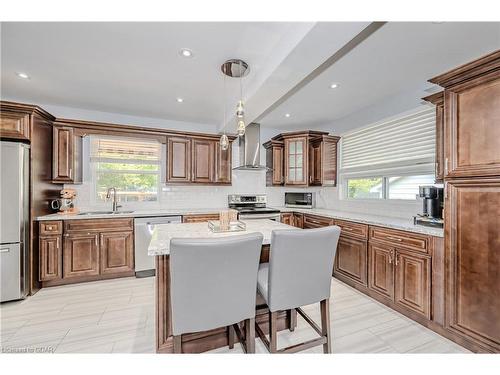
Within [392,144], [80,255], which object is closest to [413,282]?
[392,144]

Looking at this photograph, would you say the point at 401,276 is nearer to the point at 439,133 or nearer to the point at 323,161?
the point at 439,133

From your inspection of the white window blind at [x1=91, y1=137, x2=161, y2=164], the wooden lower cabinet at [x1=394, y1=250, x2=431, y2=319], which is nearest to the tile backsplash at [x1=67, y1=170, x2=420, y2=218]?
the white window blind at [x1=91, y1=137, x2=161, y2=164]

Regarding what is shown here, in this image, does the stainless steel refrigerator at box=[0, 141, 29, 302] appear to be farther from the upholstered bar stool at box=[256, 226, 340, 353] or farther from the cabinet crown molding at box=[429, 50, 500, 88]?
the cabinet crown molding at box=[429, 50, 500, 88]

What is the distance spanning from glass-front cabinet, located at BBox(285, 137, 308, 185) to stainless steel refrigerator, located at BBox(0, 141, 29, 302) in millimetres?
3828

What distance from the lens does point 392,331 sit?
204 cm

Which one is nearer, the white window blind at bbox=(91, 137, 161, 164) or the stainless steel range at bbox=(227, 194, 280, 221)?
the white window blind at bbox=(91, 137, 161, 164)

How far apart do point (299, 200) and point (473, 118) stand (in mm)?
3188

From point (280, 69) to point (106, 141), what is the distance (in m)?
3.23

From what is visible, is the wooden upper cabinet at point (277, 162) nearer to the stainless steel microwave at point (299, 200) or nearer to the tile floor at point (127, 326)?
the stainless steel microwave at point (299, 200)

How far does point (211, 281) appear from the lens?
51.6 inches

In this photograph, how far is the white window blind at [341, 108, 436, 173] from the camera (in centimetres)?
279

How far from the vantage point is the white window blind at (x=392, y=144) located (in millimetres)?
2791

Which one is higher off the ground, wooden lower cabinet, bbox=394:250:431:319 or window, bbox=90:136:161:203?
window, bbox=90:136:161:203
